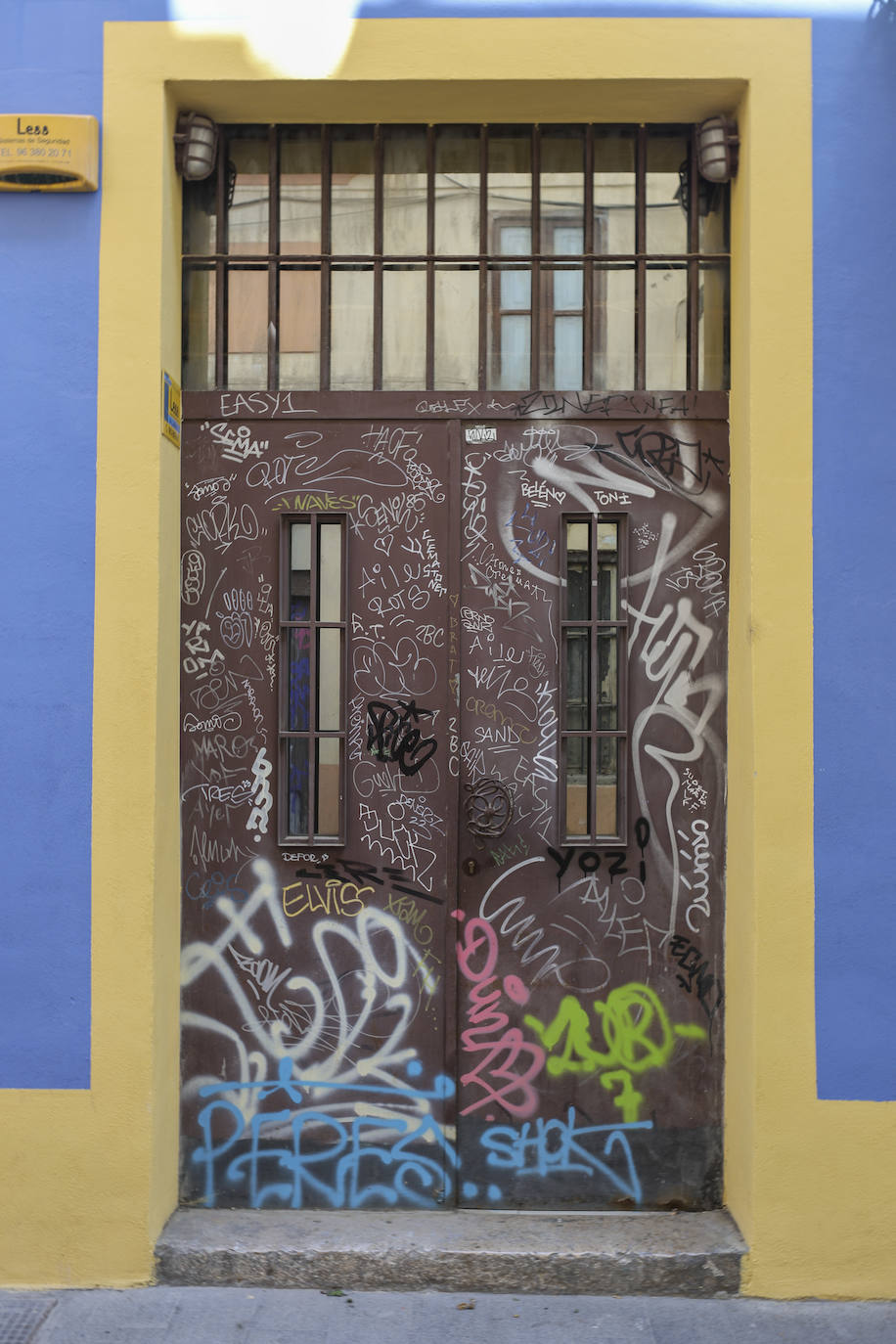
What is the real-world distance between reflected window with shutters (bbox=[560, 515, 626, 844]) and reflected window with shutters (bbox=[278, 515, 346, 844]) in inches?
32.7

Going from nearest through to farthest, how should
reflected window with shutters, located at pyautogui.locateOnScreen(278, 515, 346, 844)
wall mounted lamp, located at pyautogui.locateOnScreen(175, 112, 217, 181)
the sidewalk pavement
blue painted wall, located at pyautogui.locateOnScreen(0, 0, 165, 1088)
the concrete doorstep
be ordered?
1. the sidewalk pavement
2. the concrete doorstep
3. blue painted wall, located at pyautogui.locateOnScreen(0, 0, 165, 1088)
4. wall mounted lamp, located at pyautogui.locateOnScreen(175, 112, 217, 181)
5. reflected window with shutters, located at pyautogui.locateOnScreen(278, 515, 346, 844)

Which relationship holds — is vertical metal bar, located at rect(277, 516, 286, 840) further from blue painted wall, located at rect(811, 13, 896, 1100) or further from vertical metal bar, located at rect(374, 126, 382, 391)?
blue painted wall, located at rect(811, 13, 896, 1100)

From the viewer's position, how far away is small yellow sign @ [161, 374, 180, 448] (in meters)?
4.14

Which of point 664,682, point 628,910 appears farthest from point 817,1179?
point 664,682

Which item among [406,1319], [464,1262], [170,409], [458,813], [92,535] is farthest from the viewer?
[458,813]

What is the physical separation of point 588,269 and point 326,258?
975mm

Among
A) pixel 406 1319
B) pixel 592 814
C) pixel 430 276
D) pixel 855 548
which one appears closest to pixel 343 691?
pixel 592 814

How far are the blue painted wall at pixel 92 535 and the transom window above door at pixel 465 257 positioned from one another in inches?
17.8

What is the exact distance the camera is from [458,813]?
4.32 metres

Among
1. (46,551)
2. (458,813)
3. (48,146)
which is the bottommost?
(458,813)

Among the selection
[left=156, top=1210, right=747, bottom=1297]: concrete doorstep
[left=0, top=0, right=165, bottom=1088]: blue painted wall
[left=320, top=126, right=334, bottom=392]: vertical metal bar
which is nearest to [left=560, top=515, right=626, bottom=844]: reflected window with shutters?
[left=320, top=126, right=334, bottom=392]: vertical metal bar

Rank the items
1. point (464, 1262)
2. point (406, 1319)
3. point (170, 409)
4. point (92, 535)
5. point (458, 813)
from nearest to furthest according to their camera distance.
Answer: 1. point (406, 1319)
2. point (464, 1262)
3. point (92, 535)
4. point (170, 409)
5. point (458, 813)

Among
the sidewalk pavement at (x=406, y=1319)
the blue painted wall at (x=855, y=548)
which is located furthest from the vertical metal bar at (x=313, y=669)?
the blue painted wall at (x=855, y=548)

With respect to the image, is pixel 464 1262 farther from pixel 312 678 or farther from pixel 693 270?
pixel 693 270
